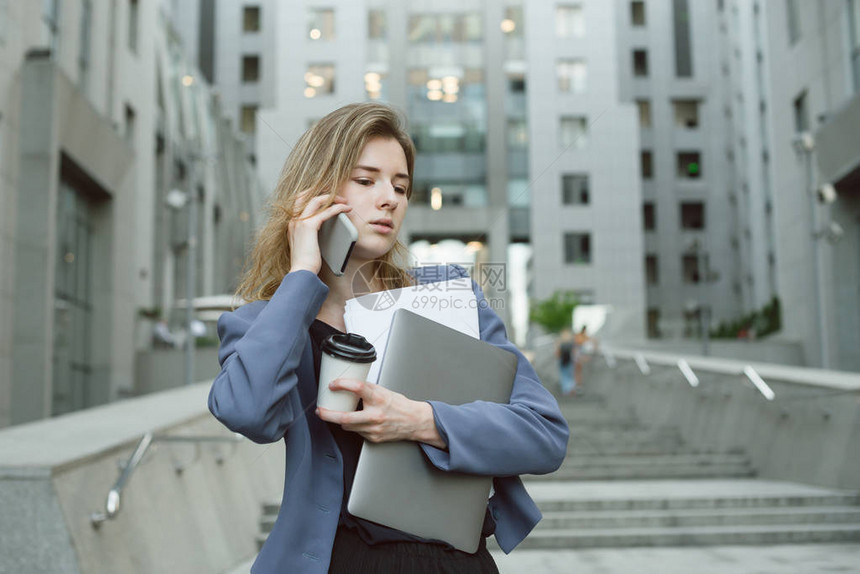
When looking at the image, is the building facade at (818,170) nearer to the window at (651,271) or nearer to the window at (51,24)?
the window at (51,24)

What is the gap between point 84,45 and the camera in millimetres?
18344

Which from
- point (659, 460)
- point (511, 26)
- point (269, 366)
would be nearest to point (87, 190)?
point (659, 460)

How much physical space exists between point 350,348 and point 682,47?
173 feet

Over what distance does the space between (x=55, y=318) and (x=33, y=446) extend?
13947 mm

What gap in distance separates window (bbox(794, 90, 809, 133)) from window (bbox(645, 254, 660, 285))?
24.6 m

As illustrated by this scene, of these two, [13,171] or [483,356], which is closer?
[483,356]

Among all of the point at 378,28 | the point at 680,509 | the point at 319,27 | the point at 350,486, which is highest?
the point at 378,28

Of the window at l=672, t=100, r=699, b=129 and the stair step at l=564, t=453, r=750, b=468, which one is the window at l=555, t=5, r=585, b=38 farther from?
the stair step at l=564, t=453, r=750, b=468

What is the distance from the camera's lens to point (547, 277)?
37531mm

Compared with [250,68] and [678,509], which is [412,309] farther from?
[250,68]

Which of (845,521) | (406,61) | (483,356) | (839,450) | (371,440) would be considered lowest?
(845,521)

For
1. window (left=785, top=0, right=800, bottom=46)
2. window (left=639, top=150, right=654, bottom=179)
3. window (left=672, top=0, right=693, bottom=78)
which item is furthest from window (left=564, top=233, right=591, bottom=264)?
window (left=672, top=0, right=693, bottom=78)

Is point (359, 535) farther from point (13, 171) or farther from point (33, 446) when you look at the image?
point (13, 171)

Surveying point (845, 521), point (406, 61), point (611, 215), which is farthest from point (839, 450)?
point (611, 215)
